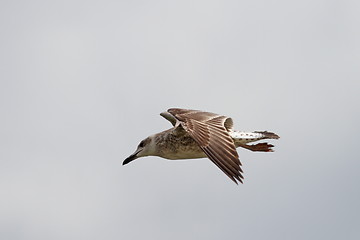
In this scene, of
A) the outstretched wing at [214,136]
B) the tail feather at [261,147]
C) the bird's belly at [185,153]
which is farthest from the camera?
the tail feather at [261,147]

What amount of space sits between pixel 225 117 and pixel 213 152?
8.90 ft

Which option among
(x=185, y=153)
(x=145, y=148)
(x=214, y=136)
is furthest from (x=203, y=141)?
(x=145, y=148)

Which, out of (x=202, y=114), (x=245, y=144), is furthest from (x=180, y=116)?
(x=245, y=144)

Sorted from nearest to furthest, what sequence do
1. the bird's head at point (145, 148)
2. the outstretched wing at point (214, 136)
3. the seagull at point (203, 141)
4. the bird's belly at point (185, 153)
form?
1. the outstretched wing at point (214, 136)
2. the seagull at point (203, 141)
3. the bird's belly at point (185, 153)
4. the bird's head at point (145, 148)

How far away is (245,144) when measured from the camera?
22500mm

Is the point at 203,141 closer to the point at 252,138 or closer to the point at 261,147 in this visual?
the point at 252,138

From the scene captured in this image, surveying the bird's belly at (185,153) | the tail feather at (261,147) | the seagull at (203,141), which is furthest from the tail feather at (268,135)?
the bird's belly at (185,153)

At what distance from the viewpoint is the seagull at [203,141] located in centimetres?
1858

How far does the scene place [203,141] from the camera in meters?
19.4

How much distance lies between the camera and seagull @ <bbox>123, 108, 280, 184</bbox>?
18.6 meters

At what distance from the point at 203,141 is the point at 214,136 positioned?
0.36 meters

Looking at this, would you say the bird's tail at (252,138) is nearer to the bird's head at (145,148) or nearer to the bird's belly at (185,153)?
the bird's belly at (185,153)

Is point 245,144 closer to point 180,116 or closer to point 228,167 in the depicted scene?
point 180,116

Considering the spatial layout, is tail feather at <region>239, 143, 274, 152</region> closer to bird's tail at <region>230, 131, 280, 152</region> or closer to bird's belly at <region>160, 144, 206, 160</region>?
bird's tail at <region>230, 131, 280, 152</region>
